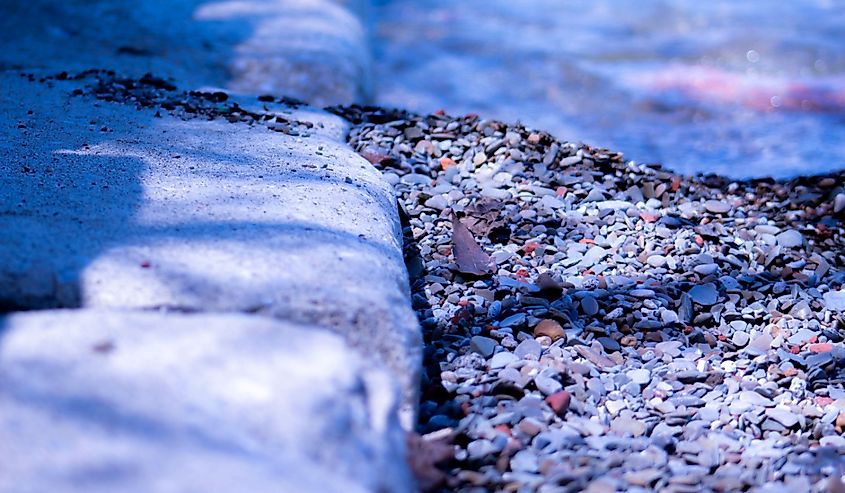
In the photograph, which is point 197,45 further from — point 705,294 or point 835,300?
point 835,300

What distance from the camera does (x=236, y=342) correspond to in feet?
4.72

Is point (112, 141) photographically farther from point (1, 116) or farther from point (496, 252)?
point (496, 252)

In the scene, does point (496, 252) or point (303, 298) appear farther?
point (496, 252)

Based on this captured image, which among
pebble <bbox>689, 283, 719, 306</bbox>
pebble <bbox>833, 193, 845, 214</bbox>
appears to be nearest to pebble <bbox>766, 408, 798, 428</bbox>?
pebble <bbox>689, 283, 719, 306</bbox>

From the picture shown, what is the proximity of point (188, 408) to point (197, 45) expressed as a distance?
163 inches

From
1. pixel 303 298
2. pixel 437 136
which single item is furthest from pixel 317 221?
pixel 437 136

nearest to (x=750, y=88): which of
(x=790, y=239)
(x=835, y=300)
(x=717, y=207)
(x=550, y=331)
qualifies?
(x=717, y=207)

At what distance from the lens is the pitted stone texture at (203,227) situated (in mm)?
1629

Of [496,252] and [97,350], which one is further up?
[496,252]

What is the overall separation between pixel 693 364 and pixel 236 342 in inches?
47.5

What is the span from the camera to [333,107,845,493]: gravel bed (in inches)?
66.7

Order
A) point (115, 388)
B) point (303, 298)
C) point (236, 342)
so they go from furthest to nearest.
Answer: point (303, 298) → point (236, 342) → point (115, 388)

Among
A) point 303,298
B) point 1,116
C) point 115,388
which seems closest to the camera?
point 115,388

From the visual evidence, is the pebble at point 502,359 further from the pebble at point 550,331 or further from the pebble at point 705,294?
the pebble at point 705,294
